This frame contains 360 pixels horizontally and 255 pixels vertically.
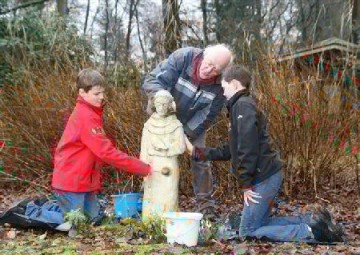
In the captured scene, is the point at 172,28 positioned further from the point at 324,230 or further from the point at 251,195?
the point at 324,230

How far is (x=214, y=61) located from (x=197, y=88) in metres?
0.41

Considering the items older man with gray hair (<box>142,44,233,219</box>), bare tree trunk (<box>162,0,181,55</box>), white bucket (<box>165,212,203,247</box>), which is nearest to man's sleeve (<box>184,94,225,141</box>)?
older man with gray hair (<box>142,44,233,219</box>)

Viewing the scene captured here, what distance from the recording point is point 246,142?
498 centimetres

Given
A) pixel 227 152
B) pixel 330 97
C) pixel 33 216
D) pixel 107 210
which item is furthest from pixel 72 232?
pixel 330 97

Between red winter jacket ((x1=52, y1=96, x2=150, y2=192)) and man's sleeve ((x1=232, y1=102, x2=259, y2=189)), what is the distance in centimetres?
105

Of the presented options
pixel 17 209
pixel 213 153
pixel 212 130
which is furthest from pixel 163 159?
pixel 212 130

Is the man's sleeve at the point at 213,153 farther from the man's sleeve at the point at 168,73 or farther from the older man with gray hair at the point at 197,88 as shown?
the man's sleeve at the point at 168,73

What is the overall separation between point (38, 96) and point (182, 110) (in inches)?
118

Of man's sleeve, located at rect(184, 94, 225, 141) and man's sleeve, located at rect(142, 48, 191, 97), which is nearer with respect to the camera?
man's sleeve, located at rect(142, 48, 191, 97)

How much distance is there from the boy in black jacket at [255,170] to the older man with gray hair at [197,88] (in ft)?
1.39

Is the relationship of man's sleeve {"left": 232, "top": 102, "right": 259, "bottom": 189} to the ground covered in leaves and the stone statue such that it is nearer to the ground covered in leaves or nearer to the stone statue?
the ground covered in leaves

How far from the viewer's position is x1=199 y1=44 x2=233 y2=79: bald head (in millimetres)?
5625

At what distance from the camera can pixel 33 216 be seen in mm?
5770

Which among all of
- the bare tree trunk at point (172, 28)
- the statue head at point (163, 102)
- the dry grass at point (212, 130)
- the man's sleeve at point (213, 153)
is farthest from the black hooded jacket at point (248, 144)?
the bare tree trunk at point (172, 28)
